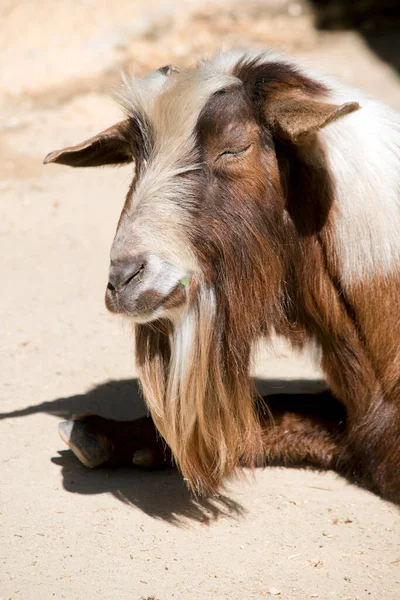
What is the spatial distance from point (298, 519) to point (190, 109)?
166 cm

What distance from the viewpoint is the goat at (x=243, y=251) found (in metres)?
3.42

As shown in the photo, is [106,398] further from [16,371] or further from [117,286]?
[117,286]

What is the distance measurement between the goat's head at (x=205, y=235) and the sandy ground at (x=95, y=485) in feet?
1.14

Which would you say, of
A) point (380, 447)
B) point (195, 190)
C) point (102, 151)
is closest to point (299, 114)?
point (195, 190)

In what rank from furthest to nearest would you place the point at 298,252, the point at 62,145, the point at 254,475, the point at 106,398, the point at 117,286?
the point at 62,145 → the point at 106,398 → the point at 254,475 → the point at 298,252 → the point at 117,286

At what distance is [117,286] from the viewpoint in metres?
3.34

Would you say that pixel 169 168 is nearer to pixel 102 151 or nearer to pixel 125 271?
pixel 125 271

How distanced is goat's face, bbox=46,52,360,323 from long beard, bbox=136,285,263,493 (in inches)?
5.1

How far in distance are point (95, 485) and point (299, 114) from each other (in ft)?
5.64

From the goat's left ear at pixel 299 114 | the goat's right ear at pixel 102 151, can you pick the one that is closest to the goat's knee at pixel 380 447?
the goat's left ear at pixel 299 114

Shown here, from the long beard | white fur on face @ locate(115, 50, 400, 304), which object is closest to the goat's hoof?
the long beard

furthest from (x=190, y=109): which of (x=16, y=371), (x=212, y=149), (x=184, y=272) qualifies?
(x=16, y=371)

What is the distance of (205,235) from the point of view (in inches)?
135

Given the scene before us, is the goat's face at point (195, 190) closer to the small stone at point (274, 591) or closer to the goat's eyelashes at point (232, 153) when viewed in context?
the goat's eyelashes at point (232, 153)
